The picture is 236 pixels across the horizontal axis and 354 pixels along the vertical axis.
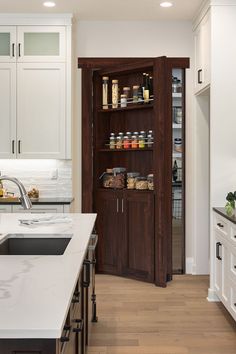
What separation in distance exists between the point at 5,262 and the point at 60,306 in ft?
2.30

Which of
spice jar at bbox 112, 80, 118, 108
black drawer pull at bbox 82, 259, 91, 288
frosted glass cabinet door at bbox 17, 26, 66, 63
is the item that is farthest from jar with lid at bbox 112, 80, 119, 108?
black drawer pull at bbox 82, 259, 91, 288

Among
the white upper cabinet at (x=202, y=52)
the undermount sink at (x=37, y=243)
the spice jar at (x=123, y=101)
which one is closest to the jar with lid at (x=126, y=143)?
the spice jar at (x=123, y=101)

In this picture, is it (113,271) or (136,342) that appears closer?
(136,342)

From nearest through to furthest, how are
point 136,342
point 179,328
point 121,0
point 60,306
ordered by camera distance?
point 60,306 < point 136,342 < point 179,328 < point 121,0

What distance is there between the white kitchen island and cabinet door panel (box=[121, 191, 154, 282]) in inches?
104

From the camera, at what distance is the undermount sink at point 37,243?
2.95 m

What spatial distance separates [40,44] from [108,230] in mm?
2204

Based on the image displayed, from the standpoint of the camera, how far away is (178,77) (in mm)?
5805

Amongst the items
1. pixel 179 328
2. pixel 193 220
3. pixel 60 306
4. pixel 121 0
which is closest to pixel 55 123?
pixel 121 0

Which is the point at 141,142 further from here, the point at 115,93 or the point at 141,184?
the point at 115,93

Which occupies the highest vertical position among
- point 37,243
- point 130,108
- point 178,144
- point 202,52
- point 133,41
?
point 133,41

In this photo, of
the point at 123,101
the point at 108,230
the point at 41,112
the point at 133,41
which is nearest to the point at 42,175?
the point at 41,112

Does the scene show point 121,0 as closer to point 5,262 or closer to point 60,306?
point 5,262

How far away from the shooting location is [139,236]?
18.1ft
